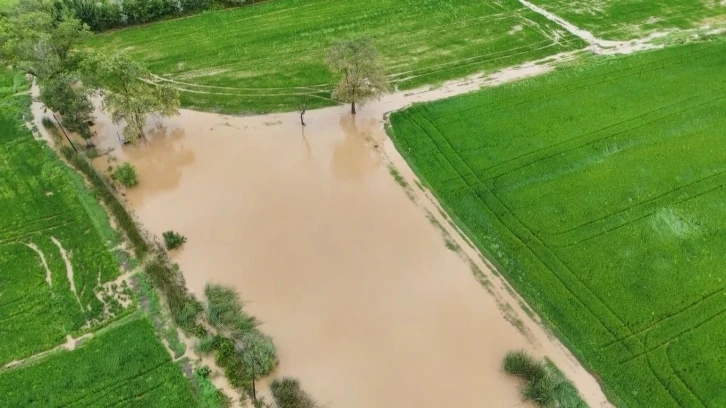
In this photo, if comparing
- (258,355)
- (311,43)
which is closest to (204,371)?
(258,355)

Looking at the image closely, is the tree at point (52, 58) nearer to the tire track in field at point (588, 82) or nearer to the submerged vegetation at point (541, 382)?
the tire track in field at point (588, 82)

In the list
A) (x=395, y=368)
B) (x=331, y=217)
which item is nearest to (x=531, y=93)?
(x=331, y=217)

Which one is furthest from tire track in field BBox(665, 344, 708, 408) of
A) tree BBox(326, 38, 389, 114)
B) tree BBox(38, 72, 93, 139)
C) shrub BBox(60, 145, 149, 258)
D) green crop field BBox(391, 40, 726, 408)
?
tree BBox(38, 72, 93, 139)

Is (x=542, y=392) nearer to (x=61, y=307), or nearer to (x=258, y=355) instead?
(x=258, y=355)

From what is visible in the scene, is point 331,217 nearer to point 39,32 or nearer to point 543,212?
point 543,212

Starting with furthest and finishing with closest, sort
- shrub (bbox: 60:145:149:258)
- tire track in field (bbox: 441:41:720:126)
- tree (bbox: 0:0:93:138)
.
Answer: tire track in field (bbox: 441:41:720:126) < tree (bbox: 0:0:93:138) < shrub (bbox: 60:145:149:258)

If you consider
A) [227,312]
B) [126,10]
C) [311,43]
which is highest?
[126,10]

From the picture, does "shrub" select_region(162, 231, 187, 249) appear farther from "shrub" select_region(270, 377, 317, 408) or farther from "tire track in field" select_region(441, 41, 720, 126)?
"tire track in field" select_region(441, 41, 720, 126)
